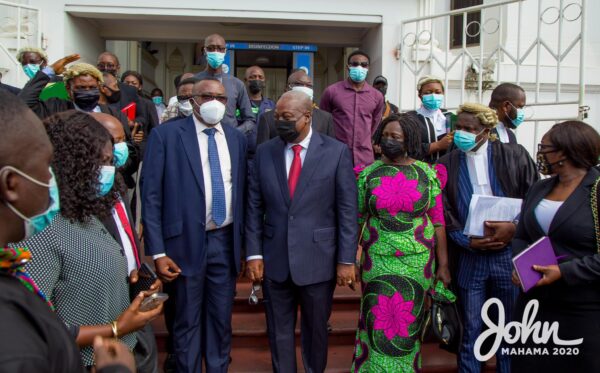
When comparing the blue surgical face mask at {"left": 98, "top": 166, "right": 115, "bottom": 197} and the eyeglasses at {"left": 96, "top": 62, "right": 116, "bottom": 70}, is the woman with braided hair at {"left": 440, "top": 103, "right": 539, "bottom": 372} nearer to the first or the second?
the blue surgical face mask at {"left": 98, "top": 166, "right": 115, "bottom": 197}

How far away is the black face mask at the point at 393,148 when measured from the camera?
11.8ft

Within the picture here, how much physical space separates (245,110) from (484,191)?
2562mm

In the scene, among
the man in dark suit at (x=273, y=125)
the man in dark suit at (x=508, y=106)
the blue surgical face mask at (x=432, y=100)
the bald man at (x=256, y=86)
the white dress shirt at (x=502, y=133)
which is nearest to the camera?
the white dress shirt at (x=502, y=133)

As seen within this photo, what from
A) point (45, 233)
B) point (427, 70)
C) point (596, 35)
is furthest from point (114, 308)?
point (596, 35)

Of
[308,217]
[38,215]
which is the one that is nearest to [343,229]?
[308,217]

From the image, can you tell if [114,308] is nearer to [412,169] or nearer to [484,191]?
[412,169]

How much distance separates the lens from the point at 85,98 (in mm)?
4160

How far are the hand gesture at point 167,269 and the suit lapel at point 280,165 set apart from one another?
2.74 ft

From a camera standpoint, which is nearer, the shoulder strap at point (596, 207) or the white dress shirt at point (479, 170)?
the shoulder strap at point (596, 207)

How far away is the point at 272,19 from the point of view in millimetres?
8086

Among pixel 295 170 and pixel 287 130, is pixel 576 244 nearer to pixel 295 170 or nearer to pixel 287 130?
pixel 295 170

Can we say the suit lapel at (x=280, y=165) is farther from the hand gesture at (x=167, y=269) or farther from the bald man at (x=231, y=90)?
the bald man at (x=231, y=90)

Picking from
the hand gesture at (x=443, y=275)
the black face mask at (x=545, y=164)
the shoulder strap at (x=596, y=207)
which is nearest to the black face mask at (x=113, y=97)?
the hand gesture at (x=443, y=275)

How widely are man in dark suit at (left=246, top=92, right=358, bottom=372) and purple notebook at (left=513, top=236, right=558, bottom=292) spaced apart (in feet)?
3.42
